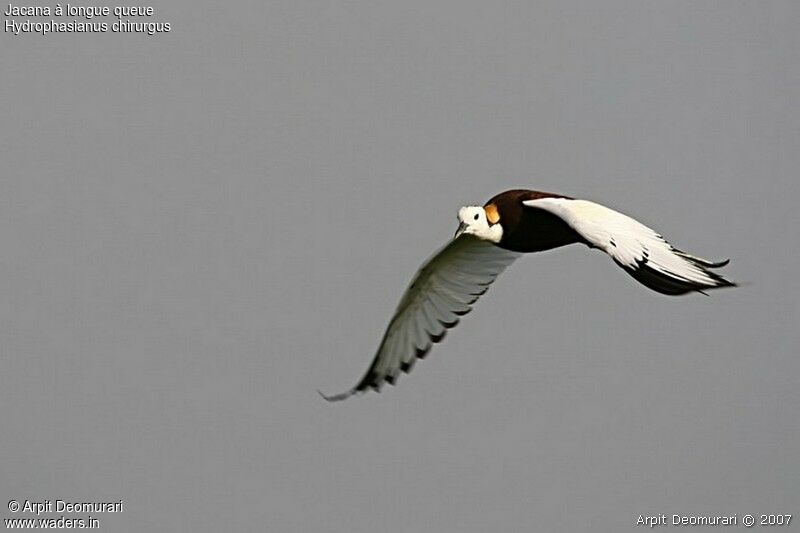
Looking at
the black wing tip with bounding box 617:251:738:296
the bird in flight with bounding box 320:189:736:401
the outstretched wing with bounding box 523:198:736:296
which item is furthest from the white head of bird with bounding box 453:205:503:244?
the black wing tip with bounding box 617:251:738:296

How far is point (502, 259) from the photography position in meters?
17.5

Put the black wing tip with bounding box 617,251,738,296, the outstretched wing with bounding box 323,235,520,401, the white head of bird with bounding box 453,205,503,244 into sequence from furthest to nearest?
the outstretched wing with bounding box 323,235,520,401
the white head of bird with bounding box 453,205,503,244
the black wing tip with bounding box 617,251,738,296

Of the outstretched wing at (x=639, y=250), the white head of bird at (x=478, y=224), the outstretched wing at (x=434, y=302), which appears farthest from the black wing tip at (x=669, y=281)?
the outstretched wing at (x=434, y=302)

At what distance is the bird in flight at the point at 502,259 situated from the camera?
14.4 m

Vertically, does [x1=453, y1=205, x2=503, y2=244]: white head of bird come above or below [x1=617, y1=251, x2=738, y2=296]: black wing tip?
above

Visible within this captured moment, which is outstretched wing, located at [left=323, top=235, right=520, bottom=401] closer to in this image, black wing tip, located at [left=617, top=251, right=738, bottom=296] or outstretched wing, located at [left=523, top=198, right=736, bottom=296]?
outstretched wing, located at [left=523, top=198, right=736, bottom=296]

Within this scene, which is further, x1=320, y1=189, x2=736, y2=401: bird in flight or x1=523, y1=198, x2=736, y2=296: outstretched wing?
x1=320, y1=189, x2=736, y2=401: bird in flight

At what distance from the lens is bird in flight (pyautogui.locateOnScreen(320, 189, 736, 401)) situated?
14.4m

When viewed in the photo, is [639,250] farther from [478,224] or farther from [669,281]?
[478,224]

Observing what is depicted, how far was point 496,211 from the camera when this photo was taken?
1628 cm

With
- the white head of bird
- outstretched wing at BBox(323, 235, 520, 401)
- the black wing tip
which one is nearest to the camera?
the black wing tip

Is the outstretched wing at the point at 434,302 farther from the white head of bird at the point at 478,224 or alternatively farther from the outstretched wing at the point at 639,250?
the outstretched wing at the point at 639,250

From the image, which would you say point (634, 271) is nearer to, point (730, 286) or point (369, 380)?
point (730, 286)

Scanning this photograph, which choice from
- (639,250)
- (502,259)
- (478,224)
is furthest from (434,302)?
(639,250)
